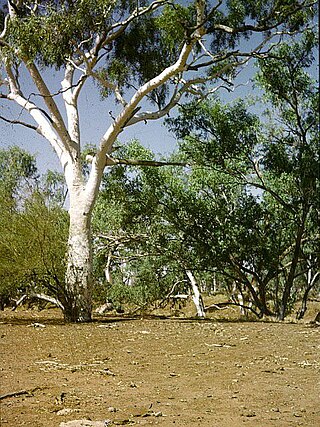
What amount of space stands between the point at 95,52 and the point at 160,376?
239 centimetres

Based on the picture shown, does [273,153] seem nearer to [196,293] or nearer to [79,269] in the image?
[79,269]

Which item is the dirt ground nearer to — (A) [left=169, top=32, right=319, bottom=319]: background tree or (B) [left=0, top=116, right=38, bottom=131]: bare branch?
(A) [left=169, top=32, right=319, bottom=319]: background tree

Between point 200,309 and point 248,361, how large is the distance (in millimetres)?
4471

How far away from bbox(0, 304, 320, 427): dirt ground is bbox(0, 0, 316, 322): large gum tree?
877 millimetres

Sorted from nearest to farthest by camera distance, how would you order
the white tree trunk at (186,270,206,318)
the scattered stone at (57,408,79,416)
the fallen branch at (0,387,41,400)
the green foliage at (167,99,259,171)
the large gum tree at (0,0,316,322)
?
1. the scattered stone at (57,408,79,416)
2. the fallen branch at (0,387,41,400)
3. the large gum tree at (0,0,316,322)
4. the green foliage at (167,99,259,171)
5. the white tree trunk at (186,270,206,318)

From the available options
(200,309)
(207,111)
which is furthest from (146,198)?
(200,309)

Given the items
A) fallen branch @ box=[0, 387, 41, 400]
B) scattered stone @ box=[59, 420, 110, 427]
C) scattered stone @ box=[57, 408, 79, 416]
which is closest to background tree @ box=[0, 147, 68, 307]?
fallen branch @ box=[0, 387, 41, 400]

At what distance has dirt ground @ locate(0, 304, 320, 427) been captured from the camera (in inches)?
46.0

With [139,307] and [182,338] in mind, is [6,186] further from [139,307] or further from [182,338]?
[139,307]

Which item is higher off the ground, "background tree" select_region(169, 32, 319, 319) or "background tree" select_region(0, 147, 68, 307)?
"background tree" select_region(169, 32, 319, 319)

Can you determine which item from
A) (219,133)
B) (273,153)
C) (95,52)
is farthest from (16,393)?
(219,133)

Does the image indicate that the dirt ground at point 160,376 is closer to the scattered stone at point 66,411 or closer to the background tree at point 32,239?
the scattered stone at point 66,411

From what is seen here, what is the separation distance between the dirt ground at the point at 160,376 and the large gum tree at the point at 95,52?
88cm

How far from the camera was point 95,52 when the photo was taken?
350cm
